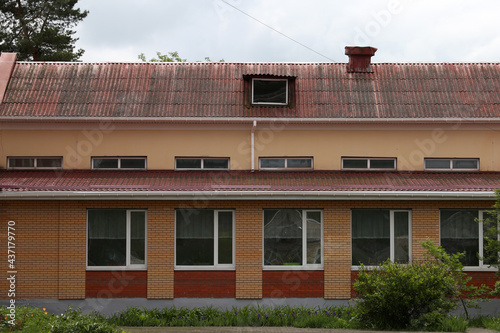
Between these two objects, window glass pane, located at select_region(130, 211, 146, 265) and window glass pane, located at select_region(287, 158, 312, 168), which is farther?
window glass pane, located at select_region(287, 158, 312, 168)

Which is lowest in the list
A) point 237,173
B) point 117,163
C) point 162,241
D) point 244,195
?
point 162,241

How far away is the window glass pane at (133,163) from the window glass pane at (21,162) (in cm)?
252

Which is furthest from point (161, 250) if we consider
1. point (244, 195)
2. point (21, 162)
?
point (21, 162)

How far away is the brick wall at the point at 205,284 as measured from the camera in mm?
17953

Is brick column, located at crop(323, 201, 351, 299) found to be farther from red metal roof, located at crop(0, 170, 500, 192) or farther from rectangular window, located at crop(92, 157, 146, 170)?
rectangular window, located at crop(92, 157, 146, 170)

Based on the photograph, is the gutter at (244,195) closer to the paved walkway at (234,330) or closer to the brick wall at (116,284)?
the brick wall at (116,284)

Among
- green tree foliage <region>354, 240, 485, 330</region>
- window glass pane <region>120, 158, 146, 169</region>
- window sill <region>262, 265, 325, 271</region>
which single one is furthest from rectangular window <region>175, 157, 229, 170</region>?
green tree foliage <region>354, 240, 485, 330</region>

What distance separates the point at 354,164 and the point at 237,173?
3297 mm

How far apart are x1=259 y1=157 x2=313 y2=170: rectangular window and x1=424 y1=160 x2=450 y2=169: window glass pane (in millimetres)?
3291

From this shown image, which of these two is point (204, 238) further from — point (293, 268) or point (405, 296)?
point (405, 296)

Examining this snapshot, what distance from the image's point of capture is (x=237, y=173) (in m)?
19.4

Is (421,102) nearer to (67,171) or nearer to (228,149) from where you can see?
(228,149)

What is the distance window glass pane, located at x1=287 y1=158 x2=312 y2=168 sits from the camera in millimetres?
19609

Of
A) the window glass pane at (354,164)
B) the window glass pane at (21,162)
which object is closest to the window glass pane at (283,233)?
the window glass pane at (354,164)
